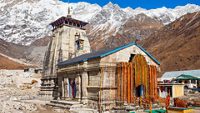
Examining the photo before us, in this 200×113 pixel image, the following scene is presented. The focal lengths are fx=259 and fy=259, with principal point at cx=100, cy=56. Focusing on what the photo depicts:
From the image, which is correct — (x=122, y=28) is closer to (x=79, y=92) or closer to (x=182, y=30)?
(x=182, y=30)

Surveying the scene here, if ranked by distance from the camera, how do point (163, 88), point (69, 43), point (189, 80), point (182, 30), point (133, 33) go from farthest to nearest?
point (133, 33) → point (182, 30) → point (189, 80) → point (163, 88) → point (69, 43)

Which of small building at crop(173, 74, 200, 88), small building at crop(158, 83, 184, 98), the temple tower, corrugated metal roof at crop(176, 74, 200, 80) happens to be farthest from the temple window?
corrugated metal roof at crop(176, 74, 200, 80)

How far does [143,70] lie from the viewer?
91.2 feet

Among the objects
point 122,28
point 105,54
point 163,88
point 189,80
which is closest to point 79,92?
point 105,54

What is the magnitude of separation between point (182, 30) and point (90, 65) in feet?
351

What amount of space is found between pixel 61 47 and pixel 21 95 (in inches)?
627

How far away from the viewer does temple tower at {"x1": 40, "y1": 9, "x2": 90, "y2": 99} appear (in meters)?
39.2

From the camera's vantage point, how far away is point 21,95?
4928cm

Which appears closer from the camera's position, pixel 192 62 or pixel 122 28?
pixel 192 62

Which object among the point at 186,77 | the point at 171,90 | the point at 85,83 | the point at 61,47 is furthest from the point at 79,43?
the point at 186,77

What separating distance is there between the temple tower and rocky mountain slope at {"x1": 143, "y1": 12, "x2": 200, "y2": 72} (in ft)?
197

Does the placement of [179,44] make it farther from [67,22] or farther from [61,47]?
[61,47]

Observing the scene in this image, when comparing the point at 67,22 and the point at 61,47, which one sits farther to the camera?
the point at 67,22

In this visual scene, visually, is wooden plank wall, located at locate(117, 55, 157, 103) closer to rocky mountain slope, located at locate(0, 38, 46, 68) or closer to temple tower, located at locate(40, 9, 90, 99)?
temple tower, located at locate(40, 9, 90, 99)
